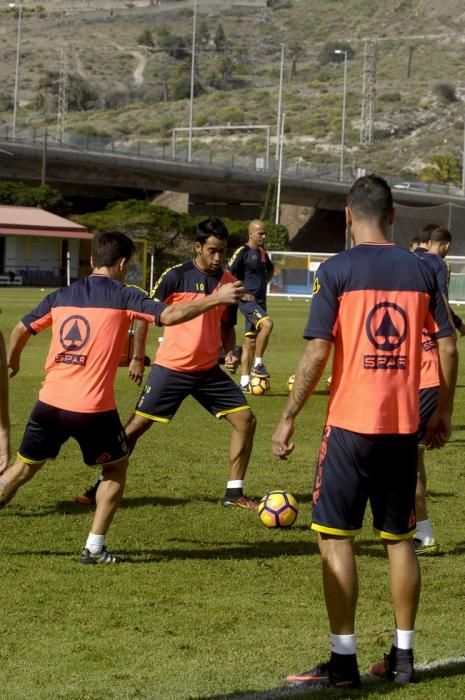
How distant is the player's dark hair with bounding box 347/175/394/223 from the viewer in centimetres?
562

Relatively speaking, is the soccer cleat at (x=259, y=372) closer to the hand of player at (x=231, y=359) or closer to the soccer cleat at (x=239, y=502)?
the hand of player at (x=231, y=359)

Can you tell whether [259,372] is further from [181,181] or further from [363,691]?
[181,181]

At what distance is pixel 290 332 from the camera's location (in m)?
31.0

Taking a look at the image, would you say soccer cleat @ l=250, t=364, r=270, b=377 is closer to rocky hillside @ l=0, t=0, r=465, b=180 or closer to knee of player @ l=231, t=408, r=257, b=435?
knee of player @ l=231, t=408, r=257, b=435

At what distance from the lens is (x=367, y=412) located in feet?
18.2

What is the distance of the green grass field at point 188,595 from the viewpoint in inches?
226

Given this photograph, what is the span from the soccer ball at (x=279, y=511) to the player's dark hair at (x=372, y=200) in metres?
3.85

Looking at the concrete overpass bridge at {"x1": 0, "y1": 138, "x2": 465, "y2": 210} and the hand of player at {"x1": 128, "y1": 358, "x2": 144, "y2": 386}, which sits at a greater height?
the concrete overpass bridge at {"x1": 0, "y1": 138, "x2": 465, "y2": 210}

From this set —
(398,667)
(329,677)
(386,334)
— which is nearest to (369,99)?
(386,334)

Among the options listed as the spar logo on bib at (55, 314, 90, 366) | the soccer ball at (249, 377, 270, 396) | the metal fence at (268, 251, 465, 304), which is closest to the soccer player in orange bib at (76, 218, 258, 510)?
the spar logo on bib at (55, 314, 90, 366)

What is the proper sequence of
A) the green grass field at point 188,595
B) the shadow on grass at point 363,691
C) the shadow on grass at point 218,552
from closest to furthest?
the shadow on grass at point 363,691 → the green grass field at point 188,595 → the shadow on grass at point 218,552

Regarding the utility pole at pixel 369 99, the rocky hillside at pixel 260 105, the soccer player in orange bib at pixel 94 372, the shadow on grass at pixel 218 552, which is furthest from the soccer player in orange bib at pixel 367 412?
the utility pole at pixel 369 99

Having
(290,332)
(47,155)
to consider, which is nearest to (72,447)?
(290,332)

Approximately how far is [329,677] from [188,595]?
1.87 m
